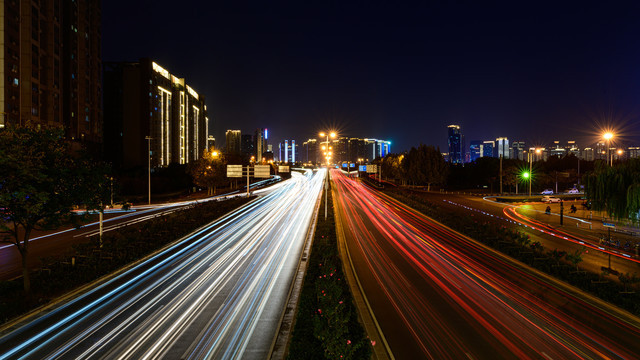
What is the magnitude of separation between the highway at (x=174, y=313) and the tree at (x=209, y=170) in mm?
35763

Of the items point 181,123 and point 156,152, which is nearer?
point 156,152

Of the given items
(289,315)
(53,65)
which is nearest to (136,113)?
(53,65)

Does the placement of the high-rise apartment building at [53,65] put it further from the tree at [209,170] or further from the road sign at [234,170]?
the road sign at [234,170]

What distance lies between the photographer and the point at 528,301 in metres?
11.7

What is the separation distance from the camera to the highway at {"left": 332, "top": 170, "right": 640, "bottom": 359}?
8.80 metres

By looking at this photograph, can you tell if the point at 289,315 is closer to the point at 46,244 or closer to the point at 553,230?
the point at 46,244

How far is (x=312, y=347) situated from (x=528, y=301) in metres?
8.99

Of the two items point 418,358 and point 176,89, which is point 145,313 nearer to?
point 418,358

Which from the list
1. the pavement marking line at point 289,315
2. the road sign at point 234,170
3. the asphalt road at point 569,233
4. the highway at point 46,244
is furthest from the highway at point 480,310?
the road sign at point 234,170

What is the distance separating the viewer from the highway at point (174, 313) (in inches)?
339

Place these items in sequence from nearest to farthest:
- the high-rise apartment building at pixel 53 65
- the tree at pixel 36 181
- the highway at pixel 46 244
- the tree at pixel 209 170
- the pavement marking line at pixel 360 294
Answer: the pavement marking line at pixel 360 294
the tree at pixel 36 181
the highway at pixel 46 244
the high-rise apartment building at pixel 53 65
the tree at pixel 209 170

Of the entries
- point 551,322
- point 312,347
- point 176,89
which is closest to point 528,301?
point 551,322

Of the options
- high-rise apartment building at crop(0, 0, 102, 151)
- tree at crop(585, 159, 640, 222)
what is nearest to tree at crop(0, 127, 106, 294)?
tree at crop(585, 159, 640, 222)

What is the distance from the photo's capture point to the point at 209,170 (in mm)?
52656
